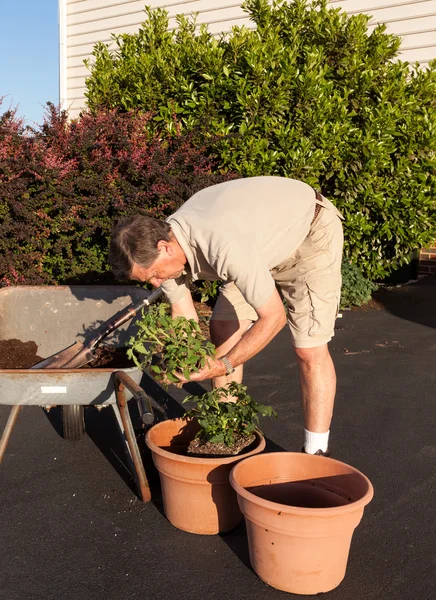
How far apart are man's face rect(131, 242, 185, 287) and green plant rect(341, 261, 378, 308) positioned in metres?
5.06

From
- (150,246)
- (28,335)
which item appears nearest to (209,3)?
(28,335)

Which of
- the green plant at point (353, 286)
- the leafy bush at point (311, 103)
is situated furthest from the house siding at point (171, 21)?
the green plant at point (353, 286)

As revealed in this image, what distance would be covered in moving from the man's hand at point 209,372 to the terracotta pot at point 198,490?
0.35 metres

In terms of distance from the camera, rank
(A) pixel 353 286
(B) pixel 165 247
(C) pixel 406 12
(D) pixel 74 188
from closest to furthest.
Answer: (B) pixel 165 247, (D) pixel 74 188, (A) pixel 353 286, (C) pixel 406 12

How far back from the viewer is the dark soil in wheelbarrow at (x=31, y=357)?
11.7 ft

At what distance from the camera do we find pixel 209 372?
8.73 feet

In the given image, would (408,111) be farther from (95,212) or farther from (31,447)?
(31,447)

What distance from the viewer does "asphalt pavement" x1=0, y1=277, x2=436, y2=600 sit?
251 centimetres

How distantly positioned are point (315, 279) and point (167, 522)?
1.39 meters

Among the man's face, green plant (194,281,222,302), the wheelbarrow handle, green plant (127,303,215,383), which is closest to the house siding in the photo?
green plant (194,281,222,302)

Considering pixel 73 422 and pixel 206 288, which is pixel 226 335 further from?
Result: pixel 206 288

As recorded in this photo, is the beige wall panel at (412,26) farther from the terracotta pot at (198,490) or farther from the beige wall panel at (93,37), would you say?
the terracotta pot at (198,490)

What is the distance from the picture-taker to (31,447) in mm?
3875

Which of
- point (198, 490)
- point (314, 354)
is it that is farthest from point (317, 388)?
point (198, 490)
